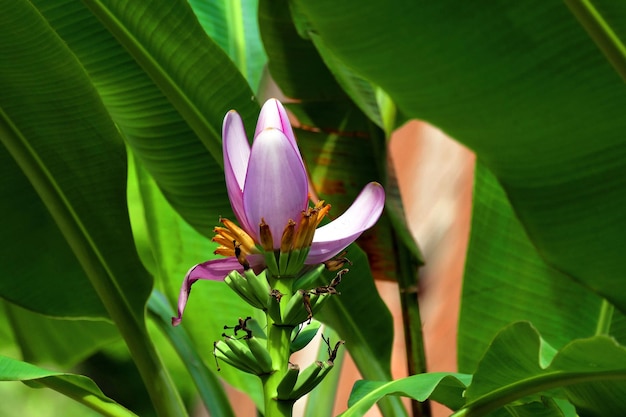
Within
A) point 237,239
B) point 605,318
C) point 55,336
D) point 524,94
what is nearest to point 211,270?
point 237,239

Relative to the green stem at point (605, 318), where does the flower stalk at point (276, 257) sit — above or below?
above

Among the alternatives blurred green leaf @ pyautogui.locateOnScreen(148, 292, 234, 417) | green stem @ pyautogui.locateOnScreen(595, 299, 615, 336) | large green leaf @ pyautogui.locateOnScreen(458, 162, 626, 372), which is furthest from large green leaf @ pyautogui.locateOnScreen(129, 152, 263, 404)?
green stem @ pyautogui.locateOnScreen(595, 299, 615, 336)

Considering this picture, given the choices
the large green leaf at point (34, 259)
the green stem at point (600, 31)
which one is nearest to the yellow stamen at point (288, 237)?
the green stem at point (600, 31)

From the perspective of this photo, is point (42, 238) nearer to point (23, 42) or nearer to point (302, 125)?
point (23, 42)

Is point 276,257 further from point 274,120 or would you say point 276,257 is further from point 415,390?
point 415,390

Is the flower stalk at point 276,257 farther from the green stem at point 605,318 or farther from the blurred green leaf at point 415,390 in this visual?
the green stem at point 605,318

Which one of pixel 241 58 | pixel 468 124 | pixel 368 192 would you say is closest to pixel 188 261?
pixel 241 58
